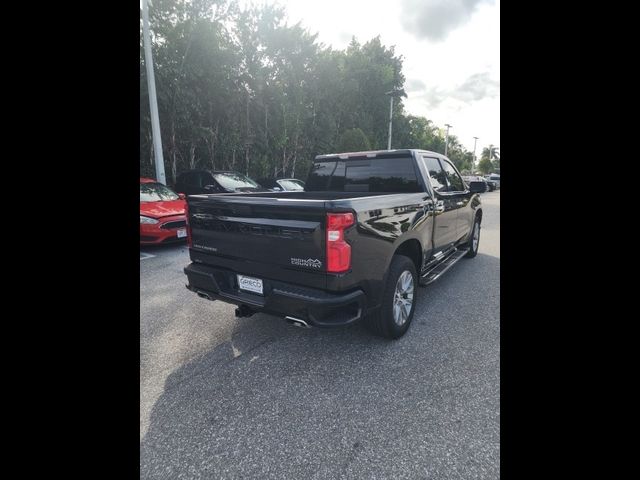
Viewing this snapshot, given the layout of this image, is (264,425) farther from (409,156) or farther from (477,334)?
(409,156)

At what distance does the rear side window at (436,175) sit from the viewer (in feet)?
13.9

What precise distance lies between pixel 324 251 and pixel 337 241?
0.39 ft

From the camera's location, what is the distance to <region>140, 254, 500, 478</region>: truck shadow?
6.21ft

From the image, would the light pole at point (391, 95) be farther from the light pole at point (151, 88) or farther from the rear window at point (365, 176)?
the rear window at point (365, 176)

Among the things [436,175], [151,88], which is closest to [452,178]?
[436,175]

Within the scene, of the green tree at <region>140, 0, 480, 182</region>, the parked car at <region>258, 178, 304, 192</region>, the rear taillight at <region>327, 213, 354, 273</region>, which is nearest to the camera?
the rear taillight at <region>327, 213, 354, 273</region>

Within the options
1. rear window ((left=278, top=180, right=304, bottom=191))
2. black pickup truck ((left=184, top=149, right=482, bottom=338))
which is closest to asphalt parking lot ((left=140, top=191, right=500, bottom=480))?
black pickup truck ((left=184, top=149, right=482, bottom=338))

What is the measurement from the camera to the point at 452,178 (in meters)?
5.09

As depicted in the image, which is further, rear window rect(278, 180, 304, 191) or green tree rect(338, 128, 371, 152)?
green tree rect(338, 128, 371, 152)

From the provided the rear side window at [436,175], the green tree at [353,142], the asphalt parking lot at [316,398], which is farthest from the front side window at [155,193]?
the green tree at [353,142]

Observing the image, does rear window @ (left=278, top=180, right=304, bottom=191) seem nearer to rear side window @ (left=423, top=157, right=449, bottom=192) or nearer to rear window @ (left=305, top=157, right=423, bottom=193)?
rear window @ (left=305, top=157, right=423, bottom=193)

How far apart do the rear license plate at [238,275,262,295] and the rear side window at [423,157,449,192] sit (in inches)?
99.4

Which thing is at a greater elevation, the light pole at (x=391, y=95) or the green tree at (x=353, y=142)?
the light pole at (x=391, y=95)
